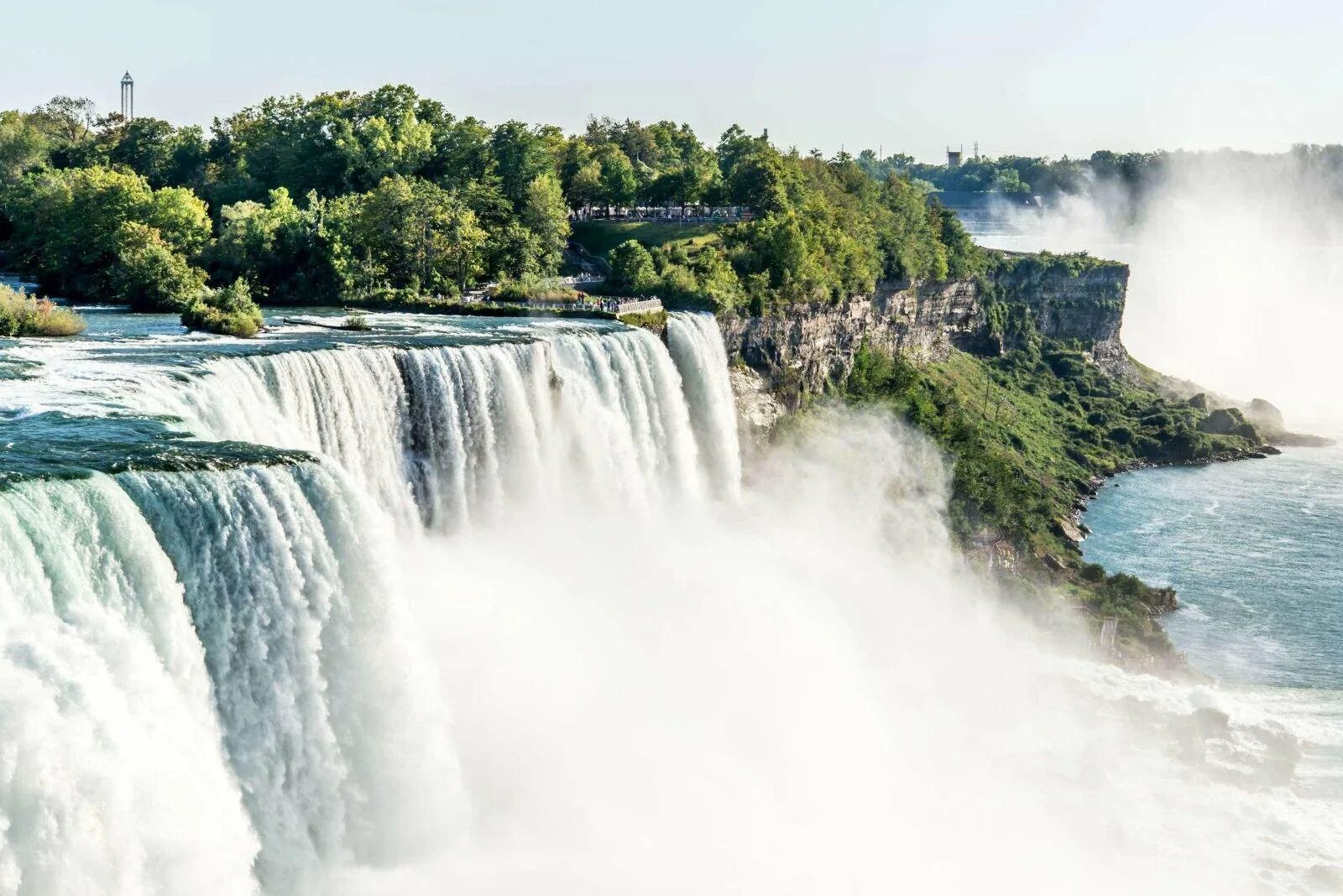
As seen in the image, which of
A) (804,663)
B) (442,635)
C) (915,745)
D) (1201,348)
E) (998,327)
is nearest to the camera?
(442,635)

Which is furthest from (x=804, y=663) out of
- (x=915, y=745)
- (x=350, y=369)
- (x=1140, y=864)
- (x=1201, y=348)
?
(x=1201, y=348)

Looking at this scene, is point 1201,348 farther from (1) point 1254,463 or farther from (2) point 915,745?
(2) point 915,745

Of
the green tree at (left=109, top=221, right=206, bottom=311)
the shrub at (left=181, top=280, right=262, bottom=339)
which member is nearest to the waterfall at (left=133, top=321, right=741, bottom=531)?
the shrub at (left=181, top=280, right=262, bottom=339)

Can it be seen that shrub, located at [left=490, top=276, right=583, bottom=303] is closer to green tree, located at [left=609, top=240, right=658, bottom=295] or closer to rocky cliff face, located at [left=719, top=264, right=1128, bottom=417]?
green tree, located at [left=609, top=240, right=658, bottom=295]

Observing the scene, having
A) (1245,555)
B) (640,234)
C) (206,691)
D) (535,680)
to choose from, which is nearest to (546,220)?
(640,234)

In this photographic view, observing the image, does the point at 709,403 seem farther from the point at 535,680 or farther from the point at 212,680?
the point at 212,680

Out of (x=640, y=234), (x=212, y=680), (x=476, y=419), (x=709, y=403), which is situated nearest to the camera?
(x=212, y=680)
